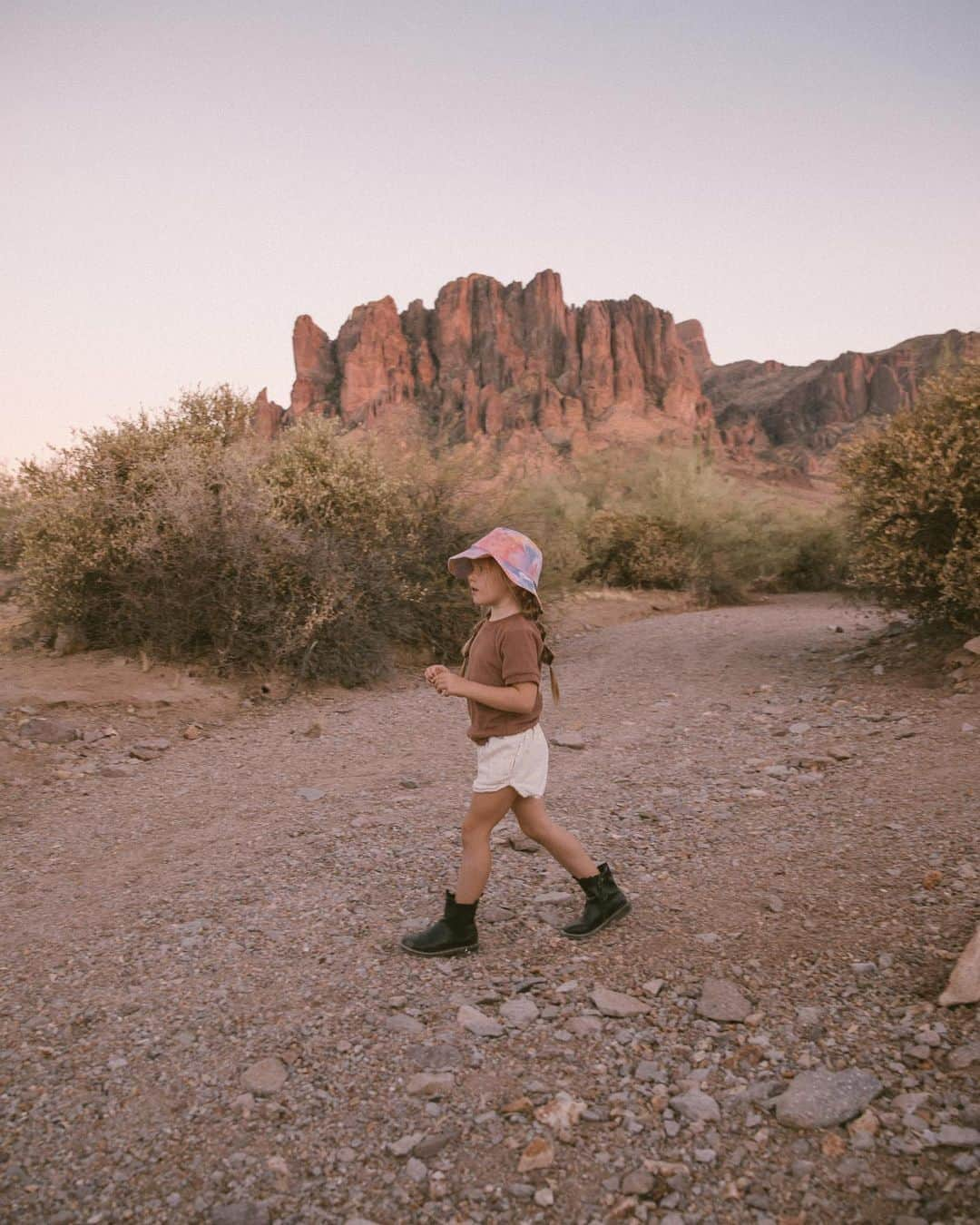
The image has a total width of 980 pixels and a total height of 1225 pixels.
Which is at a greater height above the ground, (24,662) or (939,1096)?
(24,662)

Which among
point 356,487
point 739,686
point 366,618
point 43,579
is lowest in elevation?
point 739,686

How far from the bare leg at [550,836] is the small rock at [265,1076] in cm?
119

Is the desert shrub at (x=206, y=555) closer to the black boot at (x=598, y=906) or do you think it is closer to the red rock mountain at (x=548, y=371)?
the black boot at (x=598, y=906)

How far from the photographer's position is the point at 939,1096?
223 centimetres

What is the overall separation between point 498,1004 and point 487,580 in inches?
59.9

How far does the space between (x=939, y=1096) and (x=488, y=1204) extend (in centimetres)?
125

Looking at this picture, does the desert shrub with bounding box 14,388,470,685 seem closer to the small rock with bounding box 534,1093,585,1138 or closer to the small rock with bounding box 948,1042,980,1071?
the small rock with bounding box 534,1093,585,1138

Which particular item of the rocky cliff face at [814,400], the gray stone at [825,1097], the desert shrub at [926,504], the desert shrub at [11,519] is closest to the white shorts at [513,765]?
the gray stone at [825,1097]

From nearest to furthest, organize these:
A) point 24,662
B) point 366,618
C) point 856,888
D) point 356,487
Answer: point 856,888 → point 24,662 → point 366,618 → point 356,487

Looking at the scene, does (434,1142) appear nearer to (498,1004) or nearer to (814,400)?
(498,1004)

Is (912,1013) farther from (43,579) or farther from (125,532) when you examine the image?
(43,579)

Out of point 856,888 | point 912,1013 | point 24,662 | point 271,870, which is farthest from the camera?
point 24,662

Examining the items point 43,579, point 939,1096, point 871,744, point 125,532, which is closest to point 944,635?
point 871,744

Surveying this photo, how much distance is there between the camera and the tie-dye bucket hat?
311 centimetres
